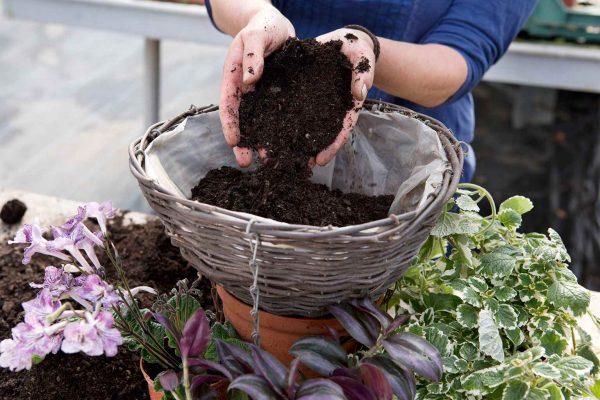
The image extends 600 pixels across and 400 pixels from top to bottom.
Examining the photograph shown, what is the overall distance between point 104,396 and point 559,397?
63 centimetres

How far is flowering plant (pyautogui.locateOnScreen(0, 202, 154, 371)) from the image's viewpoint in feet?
2.25

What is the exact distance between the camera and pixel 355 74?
3.02 feet

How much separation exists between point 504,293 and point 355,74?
38 cm

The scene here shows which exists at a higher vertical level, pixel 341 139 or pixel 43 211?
pixel 341 139

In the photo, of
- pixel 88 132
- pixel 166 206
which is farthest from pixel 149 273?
pixel 88 132

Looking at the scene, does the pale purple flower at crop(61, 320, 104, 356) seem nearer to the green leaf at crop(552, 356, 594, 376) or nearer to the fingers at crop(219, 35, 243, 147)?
the fingers at crop(219, 35, 243, 147)

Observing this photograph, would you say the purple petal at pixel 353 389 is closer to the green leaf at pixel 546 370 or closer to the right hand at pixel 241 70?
the green leaf at pixel 546 370

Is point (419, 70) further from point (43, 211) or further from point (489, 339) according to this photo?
point (43, 211)

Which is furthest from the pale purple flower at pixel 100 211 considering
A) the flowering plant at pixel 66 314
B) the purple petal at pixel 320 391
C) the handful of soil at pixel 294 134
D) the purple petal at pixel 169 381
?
the purple petal at pixel 320 391

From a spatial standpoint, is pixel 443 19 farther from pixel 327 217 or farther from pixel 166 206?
pixel 166 206

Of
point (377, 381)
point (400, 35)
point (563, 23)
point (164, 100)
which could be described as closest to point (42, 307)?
point (377, 381)

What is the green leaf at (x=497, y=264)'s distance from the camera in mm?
886

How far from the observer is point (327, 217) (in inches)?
33.0

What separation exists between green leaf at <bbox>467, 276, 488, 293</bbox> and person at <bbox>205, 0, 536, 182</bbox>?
0.26 meters
